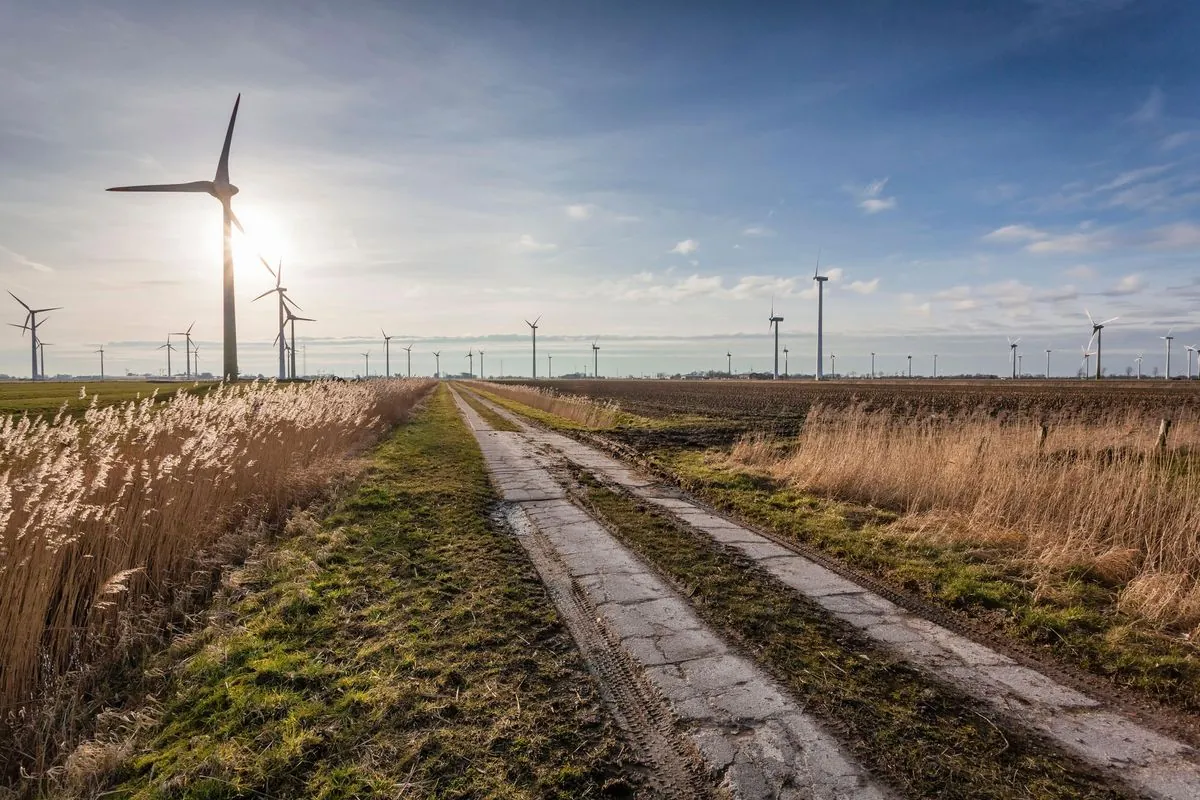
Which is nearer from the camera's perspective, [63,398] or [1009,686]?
[1009,686]

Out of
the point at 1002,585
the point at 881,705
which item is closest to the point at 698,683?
the point at 881,705

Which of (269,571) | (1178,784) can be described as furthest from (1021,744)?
(269,571)

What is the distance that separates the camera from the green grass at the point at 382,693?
372 centimetres

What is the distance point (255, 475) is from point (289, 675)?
6.33m

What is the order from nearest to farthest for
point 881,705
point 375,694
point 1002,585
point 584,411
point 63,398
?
point 881,705
point 375,694
point 1002,585
point 63,398
point 584,411

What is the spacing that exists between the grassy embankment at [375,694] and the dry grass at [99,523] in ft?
2.83

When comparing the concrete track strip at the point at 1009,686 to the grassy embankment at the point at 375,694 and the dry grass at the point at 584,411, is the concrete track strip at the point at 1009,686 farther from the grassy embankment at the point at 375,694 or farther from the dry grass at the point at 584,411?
the dry grass at the point at 584,411

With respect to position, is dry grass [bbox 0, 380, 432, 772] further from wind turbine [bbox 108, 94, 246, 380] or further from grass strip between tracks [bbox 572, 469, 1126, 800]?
wind turbine [bbox 108, 94, 246, 380]

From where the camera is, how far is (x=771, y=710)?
4.29 metres

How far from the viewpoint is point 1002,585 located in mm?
6836

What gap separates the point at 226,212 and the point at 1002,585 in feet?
115

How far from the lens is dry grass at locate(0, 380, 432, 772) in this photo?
17.4 feet

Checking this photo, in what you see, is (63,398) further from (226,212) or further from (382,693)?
(382,693)

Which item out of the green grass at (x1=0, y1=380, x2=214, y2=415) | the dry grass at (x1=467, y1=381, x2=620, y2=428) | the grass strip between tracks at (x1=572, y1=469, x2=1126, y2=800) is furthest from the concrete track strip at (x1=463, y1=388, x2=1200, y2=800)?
the dry grass at (x1=467, y1=381, x2=620, y2=428)
